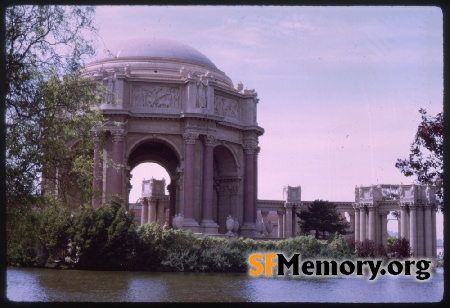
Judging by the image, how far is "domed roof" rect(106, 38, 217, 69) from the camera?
1864 inches

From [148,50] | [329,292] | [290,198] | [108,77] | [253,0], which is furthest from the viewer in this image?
[290,198]

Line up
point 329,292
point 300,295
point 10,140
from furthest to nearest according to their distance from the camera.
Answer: point 329,292 < point 300,295 < point 10,140

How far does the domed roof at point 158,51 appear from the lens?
155 feet

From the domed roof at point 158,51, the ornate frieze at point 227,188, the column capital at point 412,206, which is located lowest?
the column capital at point 412,206

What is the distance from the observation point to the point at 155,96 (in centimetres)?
4462

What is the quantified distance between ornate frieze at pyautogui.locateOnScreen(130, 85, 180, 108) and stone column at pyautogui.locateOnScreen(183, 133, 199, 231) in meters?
2.42

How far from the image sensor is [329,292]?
2216 cm

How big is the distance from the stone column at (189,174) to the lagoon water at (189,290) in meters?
15.9

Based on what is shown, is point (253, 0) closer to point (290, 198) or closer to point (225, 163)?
point (225, 163)

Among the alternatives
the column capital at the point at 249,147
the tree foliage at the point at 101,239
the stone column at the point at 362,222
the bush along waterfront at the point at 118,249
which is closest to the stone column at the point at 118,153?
the bush along waterfront at the point at 118,249

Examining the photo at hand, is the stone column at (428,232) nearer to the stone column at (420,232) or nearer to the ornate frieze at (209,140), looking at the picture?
the stone column at (420,232)

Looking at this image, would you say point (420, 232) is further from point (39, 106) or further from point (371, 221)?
point (39, 106)

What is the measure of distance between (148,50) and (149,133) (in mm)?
6605
